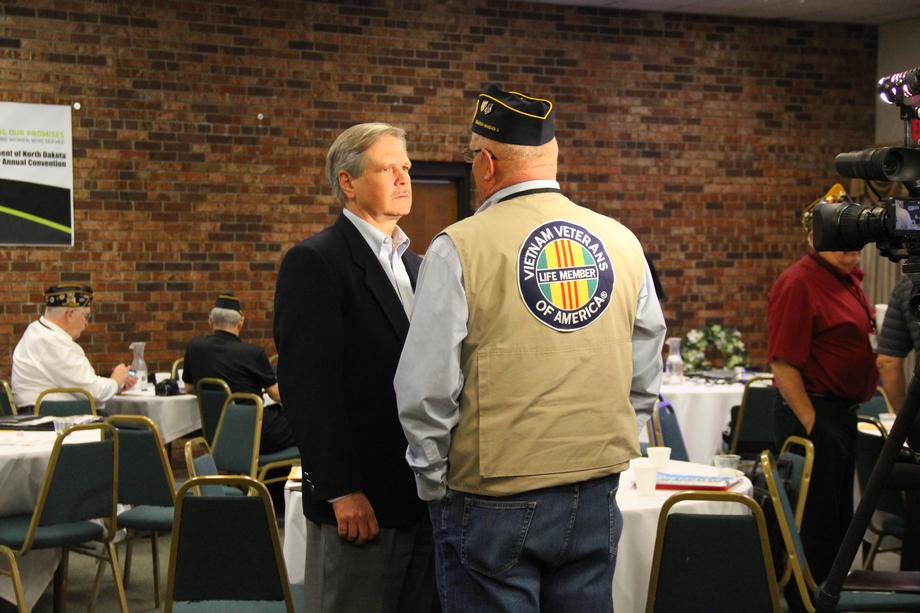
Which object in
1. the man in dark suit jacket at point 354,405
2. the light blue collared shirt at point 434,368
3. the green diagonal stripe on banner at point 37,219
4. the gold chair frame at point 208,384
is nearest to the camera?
the light blue collared shirt at point 434,368

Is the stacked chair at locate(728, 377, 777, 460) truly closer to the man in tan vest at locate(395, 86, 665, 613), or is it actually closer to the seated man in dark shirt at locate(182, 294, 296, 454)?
the seated man in dark shirt at locate(182, 294, 296, 454)

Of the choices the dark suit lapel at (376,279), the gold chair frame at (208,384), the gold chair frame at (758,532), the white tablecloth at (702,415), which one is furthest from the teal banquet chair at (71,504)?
the white tablecloth at (702,415)

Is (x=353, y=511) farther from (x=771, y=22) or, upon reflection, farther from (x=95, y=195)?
(x=771, y=22)

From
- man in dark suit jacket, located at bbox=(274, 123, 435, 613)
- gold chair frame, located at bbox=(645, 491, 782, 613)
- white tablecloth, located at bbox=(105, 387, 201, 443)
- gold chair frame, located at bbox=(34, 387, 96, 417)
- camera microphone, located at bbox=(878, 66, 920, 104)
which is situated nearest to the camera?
camera microphone, located at bbox=(878, 66, 920, 104)

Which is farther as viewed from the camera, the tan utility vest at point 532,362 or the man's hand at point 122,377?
the man's hand at point 122,377

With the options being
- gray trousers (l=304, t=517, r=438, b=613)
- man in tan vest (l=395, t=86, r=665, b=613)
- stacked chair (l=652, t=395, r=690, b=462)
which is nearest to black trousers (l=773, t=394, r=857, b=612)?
stacked chair (l=652, t=395, r=690, b=462)

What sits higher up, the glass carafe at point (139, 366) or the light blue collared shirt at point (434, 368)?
Result: the light blue collared shirt at point (434, 368)

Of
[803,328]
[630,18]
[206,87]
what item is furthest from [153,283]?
[803,328]

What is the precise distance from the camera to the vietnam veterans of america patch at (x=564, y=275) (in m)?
2.14

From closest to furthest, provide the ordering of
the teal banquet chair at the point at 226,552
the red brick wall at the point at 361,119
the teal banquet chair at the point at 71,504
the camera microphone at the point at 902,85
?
the camera microphone at the point at 902,85 → the teal banquet chair at the point at 226,552 → the teal banquet chair at the point at 71,504 → the red brick wall at the point at 361,119

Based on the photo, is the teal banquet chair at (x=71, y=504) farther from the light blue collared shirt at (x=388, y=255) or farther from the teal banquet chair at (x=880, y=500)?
the teal banquet chair at (x=880, y=500)

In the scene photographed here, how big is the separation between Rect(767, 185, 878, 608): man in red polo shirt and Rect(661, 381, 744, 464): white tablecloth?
2.21 meters

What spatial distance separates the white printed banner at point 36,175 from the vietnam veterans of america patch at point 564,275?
6857 mm

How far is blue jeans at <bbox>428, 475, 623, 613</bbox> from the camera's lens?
6.92ft
